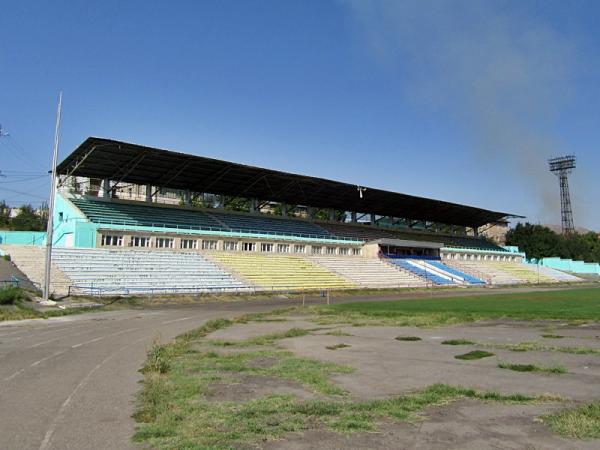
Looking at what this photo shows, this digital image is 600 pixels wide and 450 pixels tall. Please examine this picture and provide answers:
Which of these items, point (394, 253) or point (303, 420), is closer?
point (303, 420)

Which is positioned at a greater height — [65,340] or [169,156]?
[169,156]

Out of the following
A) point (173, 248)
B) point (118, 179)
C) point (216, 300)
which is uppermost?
point (118, 179)

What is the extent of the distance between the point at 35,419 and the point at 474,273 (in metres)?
78.8

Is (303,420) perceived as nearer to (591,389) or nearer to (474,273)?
(591,389)

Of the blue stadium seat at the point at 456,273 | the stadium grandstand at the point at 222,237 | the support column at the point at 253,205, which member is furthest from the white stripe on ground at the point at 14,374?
the blue stadium seat at the point at 456,273

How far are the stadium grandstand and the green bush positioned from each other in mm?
6159

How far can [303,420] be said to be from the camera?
7.53m

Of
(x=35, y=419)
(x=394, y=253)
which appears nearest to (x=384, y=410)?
(x=35, y=419)

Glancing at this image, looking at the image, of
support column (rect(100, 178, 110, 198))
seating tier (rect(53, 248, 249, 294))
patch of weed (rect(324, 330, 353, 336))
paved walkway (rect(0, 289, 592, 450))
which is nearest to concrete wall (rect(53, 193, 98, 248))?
seating tier (rect(53, 248, 249, 294))

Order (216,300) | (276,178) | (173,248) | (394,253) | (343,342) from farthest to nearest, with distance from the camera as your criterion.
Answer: (394,253) < (276,178) < (173,248) < (216,300) < (343,342)

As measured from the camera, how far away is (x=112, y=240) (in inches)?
1943

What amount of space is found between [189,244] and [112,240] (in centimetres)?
878

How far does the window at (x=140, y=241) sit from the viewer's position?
5091 centimetres

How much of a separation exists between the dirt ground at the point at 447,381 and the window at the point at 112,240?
31.7 metres
